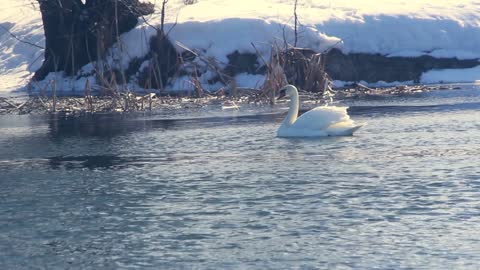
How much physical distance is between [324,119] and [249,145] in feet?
5.65

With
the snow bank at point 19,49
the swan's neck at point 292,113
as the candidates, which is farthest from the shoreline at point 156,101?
the snow bank at point 19,49

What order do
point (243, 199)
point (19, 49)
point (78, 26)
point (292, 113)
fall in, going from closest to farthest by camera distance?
point (243, 199) → point (292, 113) → point (78, 26) → point (19, 49)

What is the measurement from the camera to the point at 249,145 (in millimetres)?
19156

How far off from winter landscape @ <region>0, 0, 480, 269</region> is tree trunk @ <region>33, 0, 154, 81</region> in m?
0.07

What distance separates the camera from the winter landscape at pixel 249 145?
35.6 feet

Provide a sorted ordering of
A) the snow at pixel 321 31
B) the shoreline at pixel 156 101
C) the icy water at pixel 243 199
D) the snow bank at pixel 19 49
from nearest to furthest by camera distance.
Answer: the icy water at pixel 243 199
the shoreline at pixel 156 101
the snow at pixel 321 31
the snow bank at pixel 19 49

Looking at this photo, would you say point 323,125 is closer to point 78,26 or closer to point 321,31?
point 321,31

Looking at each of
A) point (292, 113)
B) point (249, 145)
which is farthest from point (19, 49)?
point (249, 145)

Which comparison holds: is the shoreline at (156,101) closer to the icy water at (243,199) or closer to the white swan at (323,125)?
the icy water at (243,199)

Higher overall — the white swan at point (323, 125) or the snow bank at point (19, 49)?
the snow bank at point (19, 49)

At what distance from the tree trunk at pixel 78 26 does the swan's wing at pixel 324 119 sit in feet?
62.3

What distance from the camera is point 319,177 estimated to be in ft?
48.6

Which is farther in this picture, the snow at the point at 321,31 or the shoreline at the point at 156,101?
the snow at the point at 321,31

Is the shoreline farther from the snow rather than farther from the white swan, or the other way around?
the white swan
